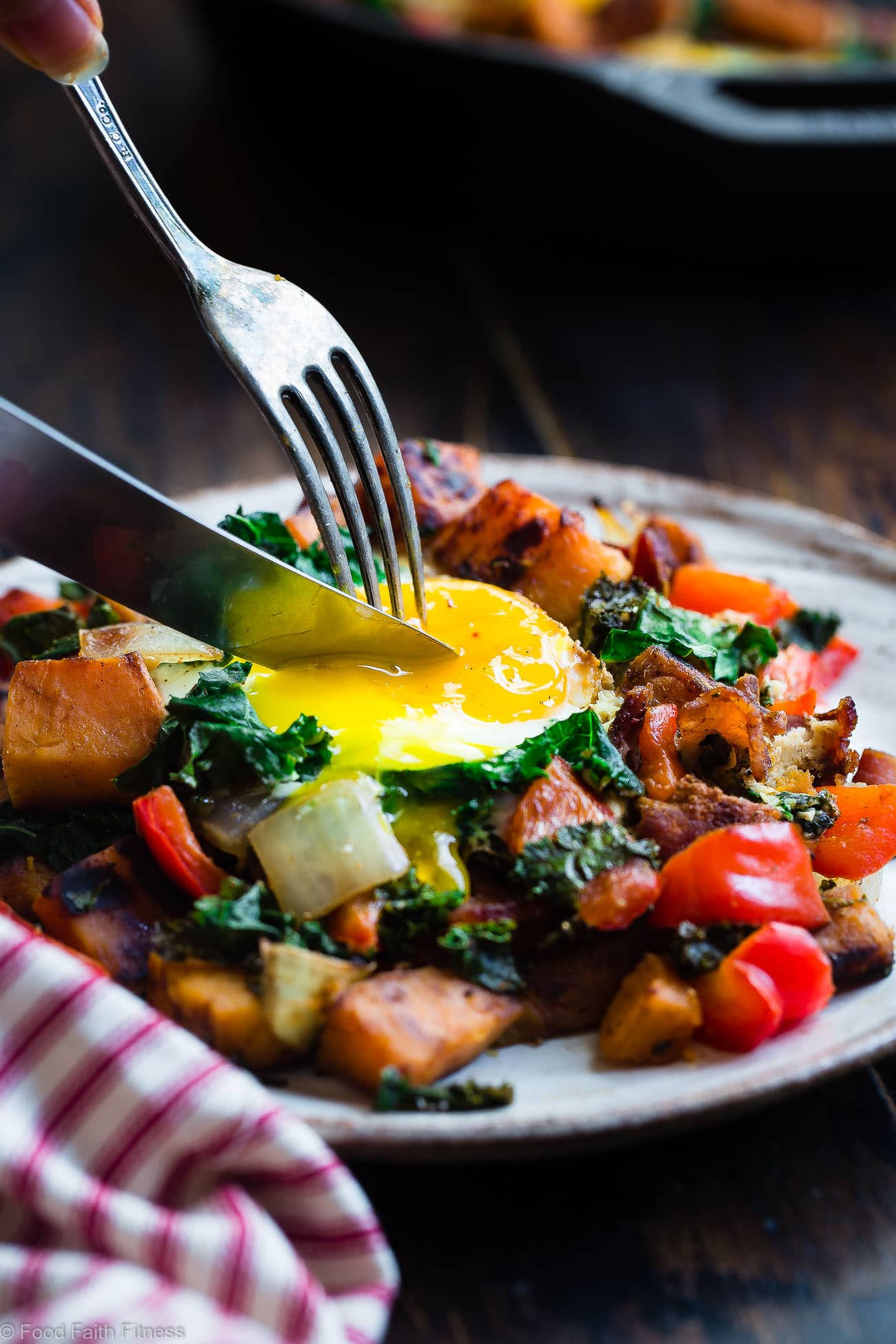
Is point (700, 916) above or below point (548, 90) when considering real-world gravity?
below

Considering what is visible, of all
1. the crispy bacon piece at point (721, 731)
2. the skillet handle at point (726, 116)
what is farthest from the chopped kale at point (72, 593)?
the skillet handle at point (726, 116)

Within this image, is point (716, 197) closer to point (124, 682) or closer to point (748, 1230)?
point (124, 682)

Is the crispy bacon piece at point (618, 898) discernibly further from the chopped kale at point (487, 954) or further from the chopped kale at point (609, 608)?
the chopped kale at point (609, 608)

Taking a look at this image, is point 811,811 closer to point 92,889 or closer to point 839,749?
point 839,749

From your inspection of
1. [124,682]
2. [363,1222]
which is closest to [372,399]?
[124,682]

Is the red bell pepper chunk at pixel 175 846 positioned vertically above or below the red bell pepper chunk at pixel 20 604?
above

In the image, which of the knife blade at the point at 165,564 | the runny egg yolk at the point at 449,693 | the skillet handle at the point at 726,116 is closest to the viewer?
the knife blade at the point at 165,564
